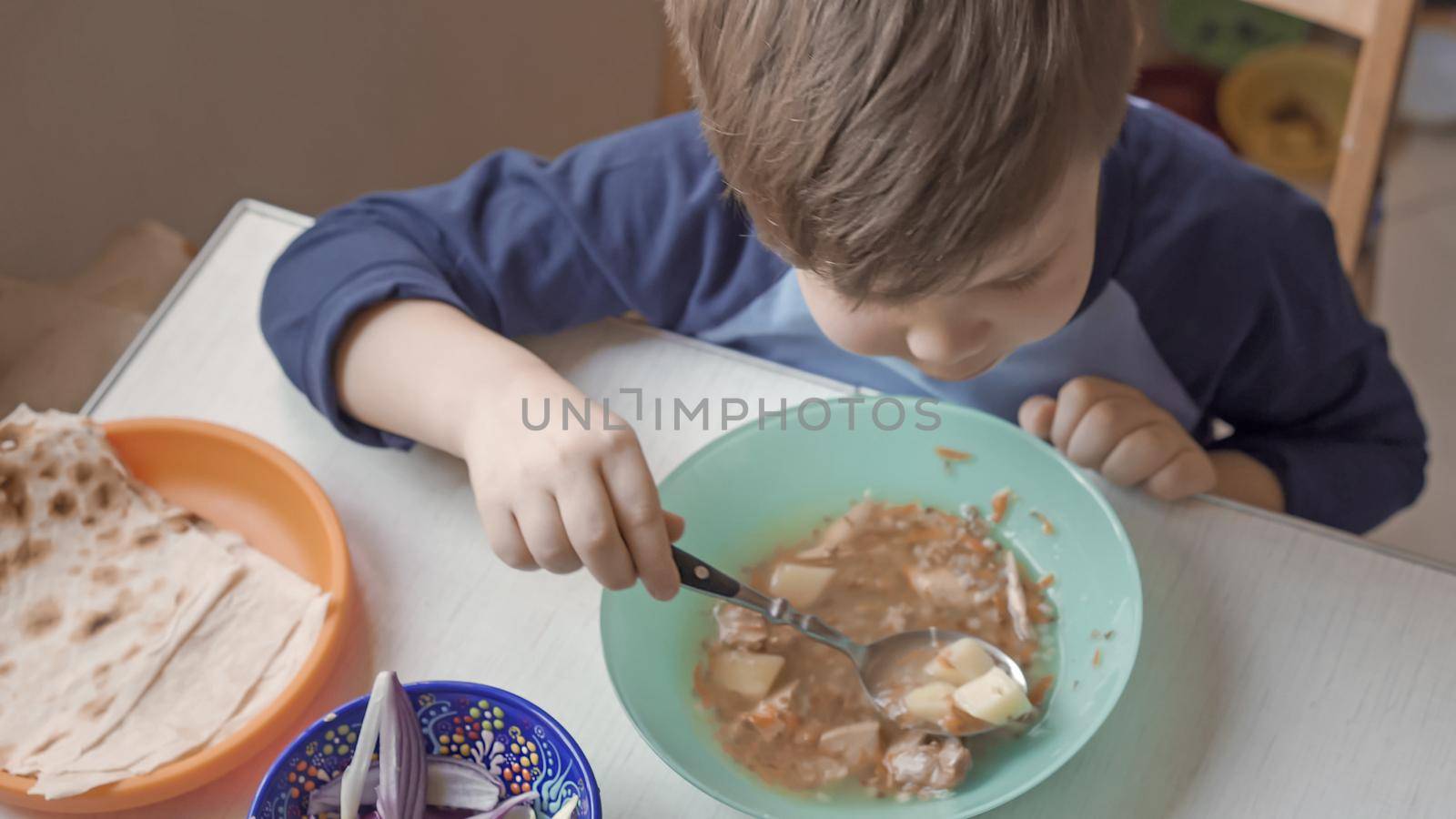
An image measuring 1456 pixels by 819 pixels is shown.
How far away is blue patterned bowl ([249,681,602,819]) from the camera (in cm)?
68

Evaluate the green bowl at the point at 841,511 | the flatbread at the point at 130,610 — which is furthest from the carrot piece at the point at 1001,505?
the flatbread at the point at 130,610

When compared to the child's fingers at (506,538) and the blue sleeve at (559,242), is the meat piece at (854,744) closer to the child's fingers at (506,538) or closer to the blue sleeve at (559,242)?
the child's fingers at (506,538)

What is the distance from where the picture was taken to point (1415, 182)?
1.99m

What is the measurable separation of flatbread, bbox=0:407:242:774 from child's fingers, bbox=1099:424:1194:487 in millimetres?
581

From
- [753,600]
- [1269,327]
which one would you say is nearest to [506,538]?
[753,600]

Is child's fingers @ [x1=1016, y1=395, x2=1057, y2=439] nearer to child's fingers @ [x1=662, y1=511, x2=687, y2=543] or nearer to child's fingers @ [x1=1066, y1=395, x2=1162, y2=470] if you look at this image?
child's fingers @ [x1=1066, y1=395, x2=1162, y2=470]

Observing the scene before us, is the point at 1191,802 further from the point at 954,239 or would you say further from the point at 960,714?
the point at 954,239

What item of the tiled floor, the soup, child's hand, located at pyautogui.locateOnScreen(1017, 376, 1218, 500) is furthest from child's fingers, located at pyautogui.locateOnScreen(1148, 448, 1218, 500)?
the tiled floor

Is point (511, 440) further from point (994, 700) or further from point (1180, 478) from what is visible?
point (1180, 478)

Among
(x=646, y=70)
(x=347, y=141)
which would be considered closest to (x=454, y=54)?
(x=347, y=141)

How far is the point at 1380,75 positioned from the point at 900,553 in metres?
0.77

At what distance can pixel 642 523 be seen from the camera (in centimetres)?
75

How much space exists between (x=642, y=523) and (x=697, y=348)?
0.23 metres

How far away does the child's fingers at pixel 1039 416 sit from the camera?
0.92 m
